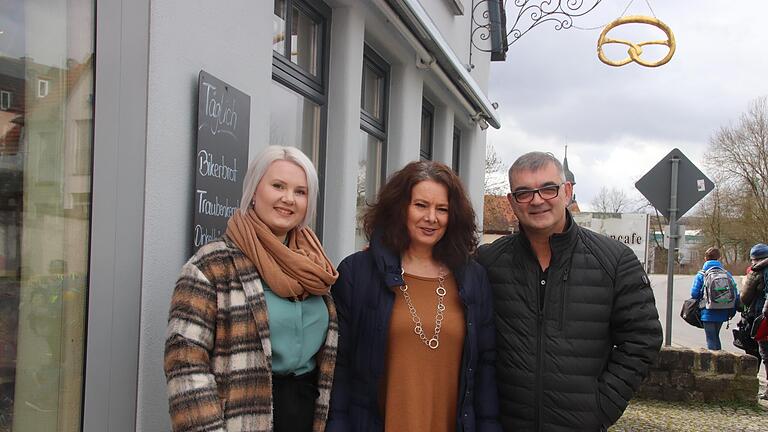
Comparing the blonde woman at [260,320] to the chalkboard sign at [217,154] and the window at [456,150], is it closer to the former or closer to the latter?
the chalkboard sign at [217,154]

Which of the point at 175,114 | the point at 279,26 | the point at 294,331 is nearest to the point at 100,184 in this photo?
the point at 175,114

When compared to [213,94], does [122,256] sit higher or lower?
lower

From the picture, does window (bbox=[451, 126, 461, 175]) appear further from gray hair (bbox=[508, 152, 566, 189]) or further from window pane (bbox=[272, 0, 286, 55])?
gray hair (bbox=[508, 152, 566, 189])

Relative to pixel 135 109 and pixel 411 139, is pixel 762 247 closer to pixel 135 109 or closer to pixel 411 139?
pixel 411 139

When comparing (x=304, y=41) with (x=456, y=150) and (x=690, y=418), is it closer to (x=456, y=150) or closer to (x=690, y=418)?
(x=690, y=418)

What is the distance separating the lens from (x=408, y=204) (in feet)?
8.79

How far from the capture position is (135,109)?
2.44 metres

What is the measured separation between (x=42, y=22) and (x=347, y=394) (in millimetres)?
1576

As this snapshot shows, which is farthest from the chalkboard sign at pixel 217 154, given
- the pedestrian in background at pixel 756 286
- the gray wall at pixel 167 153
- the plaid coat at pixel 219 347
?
the pedestrian in background at pixel 756 286

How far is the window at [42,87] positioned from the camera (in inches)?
82.8

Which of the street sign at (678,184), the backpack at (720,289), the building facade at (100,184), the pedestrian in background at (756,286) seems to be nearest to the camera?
the building facade at (100,184)

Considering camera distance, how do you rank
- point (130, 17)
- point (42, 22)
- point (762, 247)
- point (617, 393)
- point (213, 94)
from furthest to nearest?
1. point (762, 247)
2. point (213, 94)
3. point (617, 393)
4. point (130, 17)
5. point (42, 22)

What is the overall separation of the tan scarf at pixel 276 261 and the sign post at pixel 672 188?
656 centimetres

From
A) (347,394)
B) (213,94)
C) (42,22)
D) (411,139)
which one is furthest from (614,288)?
(411,139)
